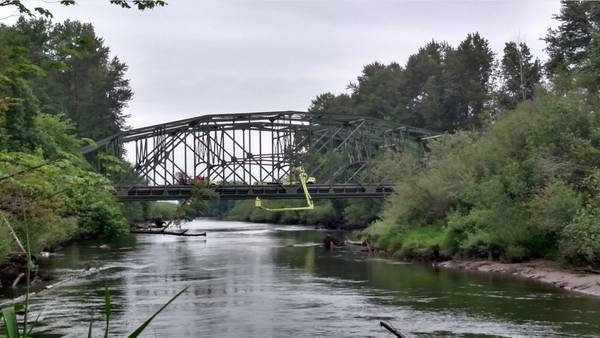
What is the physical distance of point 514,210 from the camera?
38.5 metres

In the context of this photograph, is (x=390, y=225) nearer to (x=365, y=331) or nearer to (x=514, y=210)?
(x=514, y=210)

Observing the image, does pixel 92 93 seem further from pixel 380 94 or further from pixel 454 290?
pixel 454 290

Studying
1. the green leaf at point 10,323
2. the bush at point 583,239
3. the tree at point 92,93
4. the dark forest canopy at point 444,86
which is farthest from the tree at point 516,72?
the green leaf at point 10,323

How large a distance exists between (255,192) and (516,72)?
3131 cm

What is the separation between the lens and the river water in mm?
20734

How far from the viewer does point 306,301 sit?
26391 millimetres

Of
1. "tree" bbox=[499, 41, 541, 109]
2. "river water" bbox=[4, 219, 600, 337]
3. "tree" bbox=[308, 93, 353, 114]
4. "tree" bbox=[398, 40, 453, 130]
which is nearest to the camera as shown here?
"river water" bbox=[4, 219, 600, 337]

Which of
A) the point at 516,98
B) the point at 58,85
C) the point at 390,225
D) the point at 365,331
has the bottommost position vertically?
the point at 365,331

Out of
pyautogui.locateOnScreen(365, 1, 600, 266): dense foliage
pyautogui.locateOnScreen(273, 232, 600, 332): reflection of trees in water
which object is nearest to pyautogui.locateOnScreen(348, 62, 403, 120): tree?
pyautogui.locateOnScreen(365, 1, 600, 266): dense foliage

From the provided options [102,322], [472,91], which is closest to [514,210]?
[102,322]

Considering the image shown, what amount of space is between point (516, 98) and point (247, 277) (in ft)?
148

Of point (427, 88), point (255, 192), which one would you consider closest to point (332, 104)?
point (427, 88)

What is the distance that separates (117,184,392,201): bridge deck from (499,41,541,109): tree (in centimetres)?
1638

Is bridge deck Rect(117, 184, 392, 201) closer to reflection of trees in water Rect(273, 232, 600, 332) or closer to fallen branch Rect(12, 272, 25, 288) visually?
reflection of trees in water Rect(273, 232, 600, 332)
